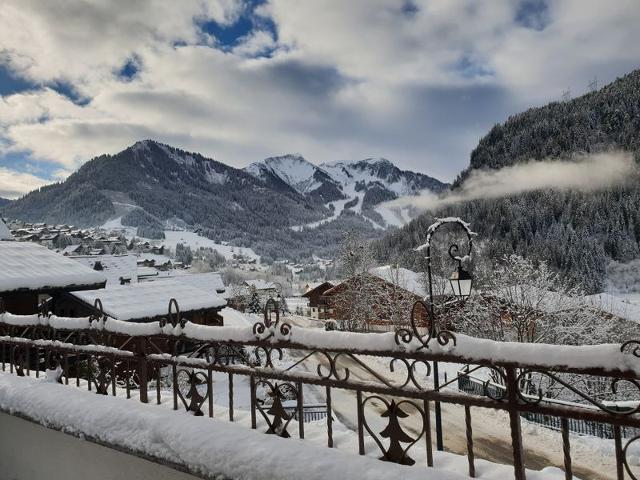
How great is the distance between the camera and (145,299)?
1822 cm

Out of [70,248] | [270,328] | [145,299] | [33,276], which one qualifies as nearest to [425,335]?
[270,328]

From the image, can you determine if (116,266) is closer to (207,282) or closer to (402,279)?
(207,282)

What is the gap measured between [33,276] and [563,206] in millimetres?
90838

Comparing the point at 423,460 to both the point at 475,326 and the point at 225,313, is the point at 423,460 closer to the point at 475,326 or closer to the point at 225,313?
the point at 475,326

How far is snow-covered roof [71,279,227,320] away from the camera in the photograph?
1656 cm

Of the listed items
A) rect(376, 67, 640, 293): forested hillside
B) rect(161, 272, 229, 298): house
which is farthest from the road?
rect(376, 67, 640, 293): forested hillside

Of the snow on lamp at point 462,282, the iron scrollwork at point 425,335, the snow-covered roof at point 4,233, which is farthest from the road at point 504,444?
the snow-covered roof at point 4,233

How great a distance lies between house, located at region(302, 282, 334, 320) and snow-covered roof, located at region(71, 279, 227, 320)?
27.7 m

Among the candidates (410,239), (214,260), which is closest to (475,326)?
(410,239)

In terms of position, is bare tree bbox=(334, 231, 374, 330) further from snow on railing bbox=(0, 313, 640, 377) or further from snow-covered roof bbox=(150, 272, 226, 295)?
snow on railing bbox=(0, 313, 640, 377)

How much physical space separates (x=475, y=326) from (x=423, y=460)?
71.5 feet

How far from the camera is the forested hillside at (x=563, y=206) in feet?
231

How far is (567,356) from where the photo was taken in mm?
1868

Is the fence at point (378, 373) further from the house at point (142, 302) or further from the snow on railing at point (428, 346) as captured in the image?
the house at point (142, 302)
